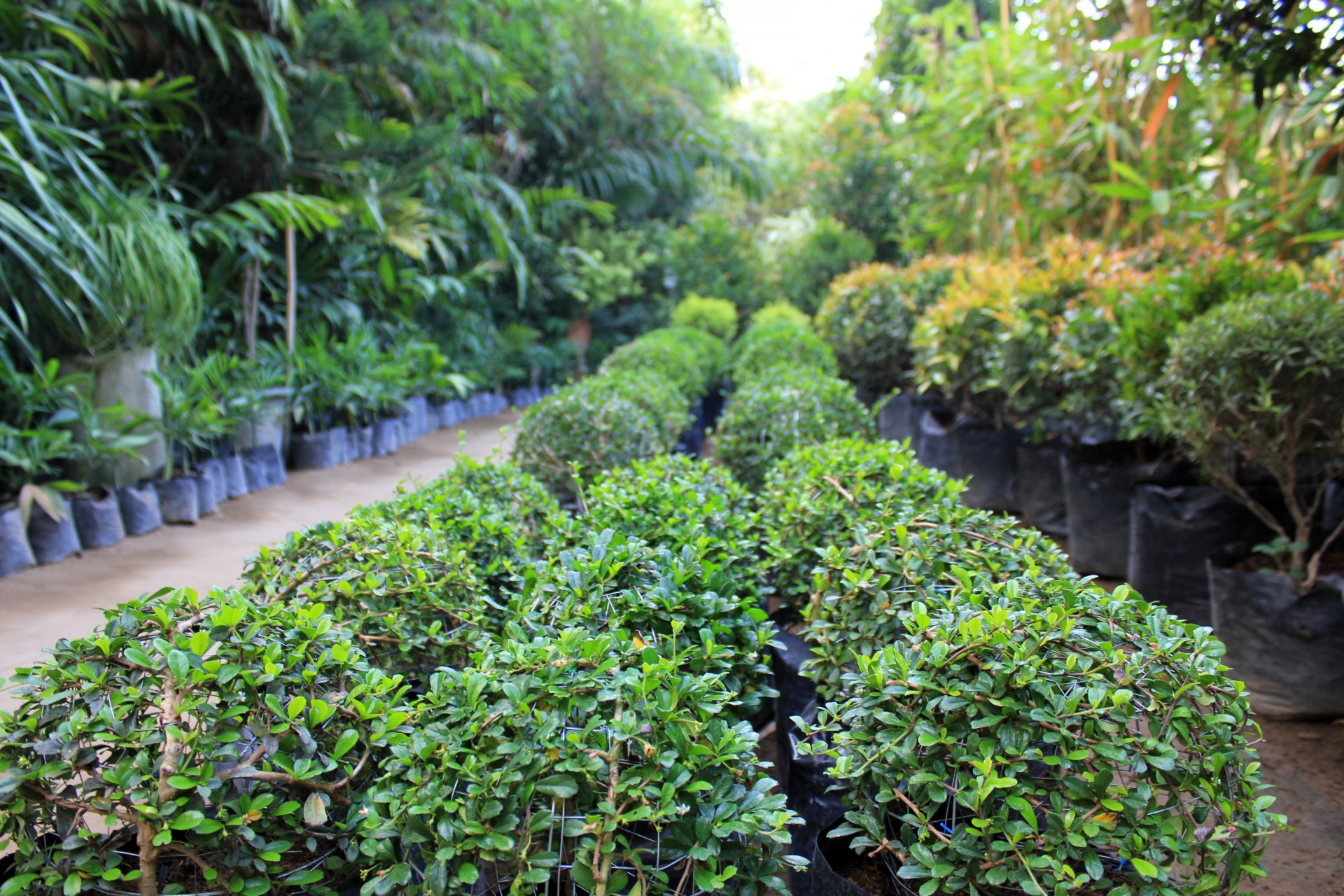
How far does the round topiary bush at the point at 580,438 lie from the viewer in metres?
3.15

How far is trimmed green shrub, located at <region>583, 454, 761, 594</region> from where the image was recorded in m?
1.80

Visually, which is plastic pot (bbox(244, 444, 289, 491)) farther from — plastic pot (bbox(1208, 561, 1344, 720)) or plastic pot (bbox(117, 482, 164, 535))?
plastic pot (bbox(1208, 561, 1344, 720))

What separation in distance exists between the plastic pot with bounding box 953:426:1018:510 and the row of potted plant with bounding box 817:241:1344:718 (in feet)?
0.04

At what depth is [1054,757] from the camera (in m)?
1.07

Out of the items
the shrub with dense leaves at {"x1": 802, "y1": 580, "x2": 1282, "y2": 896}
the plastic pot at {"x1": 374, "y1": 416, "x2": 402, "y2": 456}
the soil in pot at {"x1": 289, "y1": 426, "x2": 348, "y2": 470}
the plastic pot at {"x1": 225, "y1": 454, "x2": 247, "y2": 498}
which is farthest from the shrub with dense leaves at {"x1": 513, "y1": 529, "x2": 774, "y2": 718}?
the plastic pot at {"x1": 374, "y1": 416, "x2": 402, "y2": 456}

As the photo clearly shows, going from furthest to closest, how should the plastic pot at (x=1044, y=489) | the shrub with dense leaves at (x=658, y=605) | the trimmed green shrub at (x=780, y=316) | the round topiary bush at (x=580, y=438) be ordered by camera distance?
the trimmed green shrub at (x=780, y=316), the plastic pot at (x=1044, y=489), the round topiary bush at (x=580, y=438), the shrub with dense leaves at (x=658, y=605)

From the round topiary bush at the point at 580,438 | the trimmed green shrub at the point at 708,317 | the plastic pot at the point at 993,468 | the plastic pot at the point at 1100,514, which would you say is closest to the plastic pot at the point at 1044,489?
the plastic pot at the point at 993,468

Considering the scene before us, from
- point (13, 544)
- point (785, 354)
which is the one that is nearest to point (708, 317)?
point (785, 354)

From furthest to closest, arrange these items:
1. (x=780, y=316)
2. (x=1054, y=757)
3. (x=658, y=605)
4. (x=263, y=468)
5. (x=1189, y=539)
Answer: (x=780, y=316)
(x=263, y=468)
(x=1189, y=539)
(x=658, y=605)
(x=1054, y=757)

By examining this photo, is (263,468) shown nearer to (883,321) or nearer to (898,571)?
(898,571)

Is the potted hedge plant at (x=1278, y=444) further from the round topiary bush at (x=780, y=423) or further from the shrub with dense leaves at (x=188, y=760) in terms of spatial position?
the shrub with dense leaves at (x=188, y=760)

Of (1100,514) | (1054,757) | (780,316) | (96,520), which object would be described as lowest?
(1100,514)

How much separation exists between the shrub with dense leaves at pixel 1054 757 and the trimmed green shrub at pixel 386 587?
29.0 inches

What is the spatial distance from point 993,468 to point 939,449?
40 centimetres
